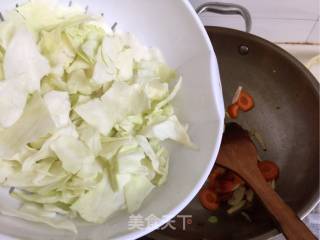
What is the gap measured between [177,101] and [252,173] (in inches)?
8.2

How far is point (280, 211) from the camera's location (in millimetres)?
680

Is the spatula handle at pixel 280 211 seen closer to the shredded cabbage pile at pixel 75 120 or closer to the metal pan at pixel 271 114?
the metal pan at pixel 271 114

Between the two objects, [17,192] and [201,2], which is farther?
[201,2]

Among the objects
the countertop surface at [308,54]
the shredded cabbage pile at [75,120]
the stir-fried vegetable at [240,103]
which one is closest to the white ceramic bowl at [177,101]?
the shredded cabbage pile at [75,120]

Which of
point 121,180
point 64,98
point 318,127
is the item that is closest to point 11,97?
point 64,98

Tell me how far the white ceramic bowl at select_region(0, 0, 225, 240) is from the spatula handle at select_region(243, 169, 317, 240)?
0.19 m

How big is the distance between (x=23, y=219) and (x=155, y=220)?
17 centimetres

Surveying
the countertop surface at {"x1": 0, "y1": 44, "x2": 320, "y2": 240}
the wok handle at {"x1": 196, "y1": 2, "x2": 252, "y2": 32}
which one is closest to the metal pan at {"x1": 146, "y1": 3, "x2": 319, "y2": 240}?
the wok handle at {"x1": 196, "y1": 2, "x2": 252, "y2": 32}

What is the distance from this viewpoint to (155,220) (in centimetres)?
52

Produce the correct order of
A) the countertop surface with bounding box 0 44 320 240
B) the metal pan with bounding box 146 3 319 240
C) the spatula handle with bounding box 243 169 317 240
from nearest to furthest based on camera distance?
the spatula handle with bounding box 243 169 317 240 < the metal pan with bounding box 146 3 319 240 < the countertop surface with bounding box 0 44 320 240

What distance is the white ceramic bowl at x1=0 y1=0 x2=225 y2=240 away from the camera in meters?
0.52

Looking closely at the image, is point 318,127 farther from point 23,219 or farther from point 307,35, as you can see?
point 23,219

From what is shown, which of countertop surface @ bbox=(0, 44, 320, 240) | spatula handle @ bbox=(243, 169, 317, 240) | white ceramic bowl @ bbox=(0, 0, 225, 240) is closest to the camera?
white ceramic bowl @ bbox=(0, 0, 225, 240)

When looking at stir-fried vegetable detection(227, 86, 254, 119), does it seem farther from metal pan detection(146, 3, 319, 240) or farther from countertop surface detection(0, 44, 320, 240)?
countertop surface detection(0, 44, 320, 240)
